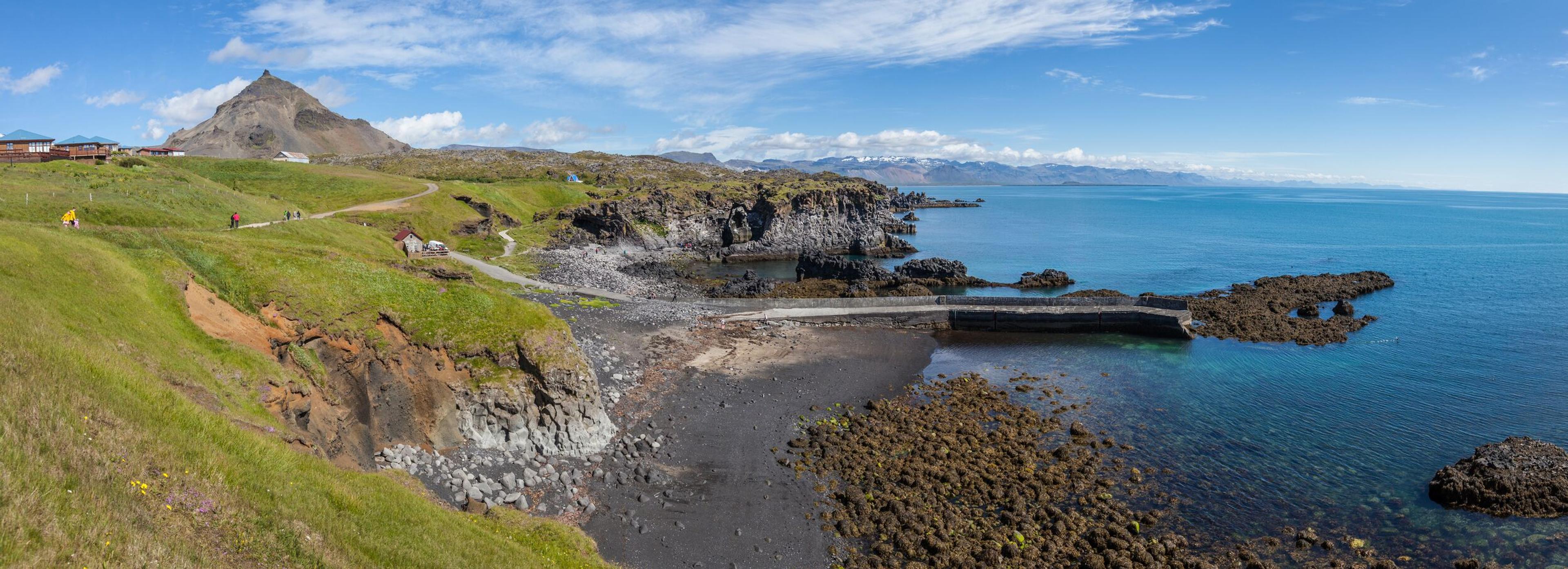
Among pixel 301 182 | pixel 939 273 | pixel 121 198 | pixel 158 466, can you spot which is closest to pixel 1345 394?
pixel 939 273

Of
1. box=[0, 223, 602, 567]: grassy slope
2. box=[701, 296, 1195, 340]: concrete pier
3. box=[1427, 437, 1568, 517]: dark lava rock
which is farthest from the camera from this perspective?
box=[701, 296, 1195, 340]: concrete pier

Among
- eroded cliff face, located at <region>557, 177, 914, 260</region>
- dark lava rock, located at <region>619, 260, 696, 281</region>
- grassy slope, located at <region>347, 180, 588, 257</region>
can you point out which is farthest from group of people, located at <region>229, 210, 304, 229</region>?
eroded cliff face, located at <region>557, 177, 914, 260</region>

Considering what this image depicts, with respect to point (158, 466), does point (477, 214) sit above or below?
above

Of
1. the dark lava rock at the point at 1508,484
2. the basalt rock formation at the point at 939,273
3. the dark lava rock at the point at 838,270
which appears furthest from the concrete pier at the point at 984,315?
the dark lava rock at the point at 1508,484

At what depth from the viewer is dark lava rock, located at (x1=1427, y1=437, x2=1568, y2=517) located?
22.3 m

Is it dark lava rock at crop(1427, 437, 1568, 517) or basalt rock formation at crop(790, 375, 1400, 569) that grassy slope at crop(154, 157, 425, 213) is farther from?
dark lava rock at crop(1427, 437, 1568, 517)

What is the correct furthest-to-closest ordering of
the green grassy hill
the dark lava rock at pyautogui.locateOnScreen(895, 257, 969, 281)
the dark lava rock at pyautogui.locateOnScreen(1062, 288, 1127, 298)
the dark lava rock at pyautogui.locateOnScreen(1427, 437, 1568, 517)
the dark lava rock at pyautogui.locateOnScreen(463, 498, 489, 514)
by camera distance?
the dark lava rock at pyautogui.locateOnScreen(895, 257, 969, 281) < the dark lava rock at pyautogui.locateOnScreen(1062, 288, 1127, 298) < the dark lava rock at pyautogui.locateOnScreen(1427, 437, 1568, 517) < the dark lava rock at pyautogui.locateOnScreen(463, 498, 489, 514) < the green grassy hill

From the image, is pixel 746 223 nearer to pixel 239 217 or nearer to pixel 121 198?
pixel 239 217

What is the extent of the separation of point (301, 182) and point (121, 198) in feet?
124

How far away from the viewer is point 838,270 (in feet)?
Answer: 219

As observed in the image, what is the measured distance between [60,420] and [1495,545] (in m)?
33.6

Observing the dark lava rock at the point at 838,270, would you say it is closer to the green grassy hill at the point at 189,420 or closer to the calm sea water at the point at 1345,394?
the calm sea water at the point at 1345,394

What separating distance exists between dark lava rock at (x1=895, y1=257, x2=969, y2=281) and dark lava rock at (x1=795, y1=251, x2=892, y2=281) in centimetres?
311

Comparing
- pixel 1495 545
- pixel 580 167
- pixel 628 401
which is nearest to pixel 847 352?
pixel 628 401
